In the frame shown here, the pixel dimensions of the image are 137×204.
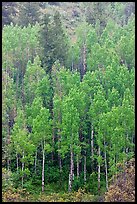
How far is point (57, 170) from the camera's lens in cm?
3747

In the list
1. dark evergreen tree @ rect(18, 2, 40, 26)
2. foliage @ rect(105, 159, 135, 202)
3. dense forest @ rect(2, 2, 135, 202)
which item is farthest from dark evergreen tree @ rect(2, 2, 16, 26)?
foliage @ rect(105, 159, 135, 202)

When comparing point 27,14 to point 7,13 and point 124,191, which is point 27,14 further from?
point 124,191

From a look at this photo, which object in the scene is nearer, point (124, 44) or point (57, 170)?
point (57, 170)

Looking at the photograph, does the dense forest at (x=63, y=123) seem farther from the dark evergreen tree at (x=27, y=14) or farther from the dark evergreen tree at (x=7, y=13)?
the dark evergreen tree at (x=7, y=13)

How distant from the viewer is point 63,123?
3544 cm

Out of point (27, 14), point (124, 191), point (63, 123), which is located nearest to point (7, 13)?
point (27, 14)

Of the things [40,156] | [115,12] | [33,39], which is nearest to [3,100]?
[40,156]

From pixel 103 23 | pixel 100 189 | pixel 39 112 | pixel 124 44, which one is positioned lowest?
pixel 100 189

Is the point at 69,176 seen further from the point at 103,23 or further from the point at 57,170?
the point at 103,23

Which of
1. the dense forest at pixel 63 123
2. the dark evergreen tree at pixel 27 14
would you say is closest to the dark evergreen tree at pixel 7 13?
the dark evergreen tree at pixel 27 14

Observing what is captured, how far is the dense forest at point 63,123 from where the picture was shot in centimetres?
3434

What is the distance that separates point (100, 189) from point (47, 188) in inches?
186

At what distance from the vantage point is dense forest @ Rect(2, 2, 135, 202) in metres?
34.3

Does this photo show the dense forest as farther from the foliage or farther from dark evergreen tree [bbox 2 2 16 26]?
dark evergreen tree [bbox 2 2 16 26]
